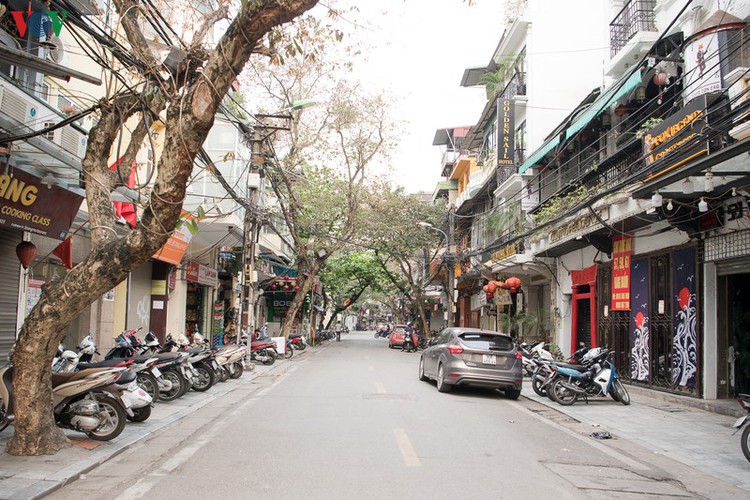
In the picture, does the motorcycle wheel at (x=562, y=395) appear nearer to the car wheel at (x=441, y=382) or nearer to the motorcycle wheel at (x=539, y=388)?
the motorcycle wheel at (x=539, y=388)

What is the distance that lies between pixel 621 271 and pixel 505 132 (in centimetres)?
984

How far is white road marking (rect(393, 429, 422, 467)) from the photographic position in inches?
267

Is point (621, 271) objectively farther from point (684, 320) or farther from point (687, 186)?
point (687, 186)

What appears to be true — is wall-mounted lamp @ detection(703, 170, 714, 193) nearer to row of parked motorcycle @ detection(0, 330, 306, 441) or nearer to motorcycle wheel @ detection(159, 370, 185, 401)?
row of parked motorcycle @ detection(0, 330, 306, 441)

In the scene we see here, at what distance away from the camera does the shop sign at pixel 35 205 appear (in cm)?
988

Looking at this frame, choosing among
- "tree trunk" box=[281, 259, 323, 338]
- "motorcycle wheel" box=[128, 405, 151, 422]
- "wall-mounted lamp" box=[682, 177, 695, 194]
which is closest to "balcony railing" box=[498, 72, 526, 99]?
"tree trunk" box=[281, 259, 323, 338]

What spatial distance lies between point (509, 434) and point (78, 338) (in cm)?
1142

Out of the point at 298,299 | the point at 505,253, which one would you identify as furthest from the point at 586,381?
the point at 298,299

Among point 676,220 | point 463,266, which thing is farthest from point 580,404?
point 463,266

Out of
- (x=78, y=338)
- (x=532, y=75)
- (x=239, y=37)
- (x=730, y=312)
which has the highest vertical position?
(x=532, y=75)

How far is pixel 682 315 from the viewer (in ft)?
42.9

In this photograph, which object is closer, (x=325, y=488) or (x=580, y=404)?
(x=325, y=488)

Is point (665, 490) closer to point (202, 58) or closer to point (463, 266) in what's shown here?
point (202, 58)

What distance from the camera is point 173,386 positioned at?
38.0 feet
